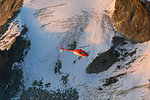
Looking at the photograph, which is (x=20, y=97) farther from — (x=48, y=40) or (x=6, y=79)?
(x=48, y=40)

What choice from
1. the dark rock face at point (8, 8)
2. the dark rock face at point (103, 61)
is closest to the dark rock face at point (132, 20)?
the dark rock face at point (103, 61)

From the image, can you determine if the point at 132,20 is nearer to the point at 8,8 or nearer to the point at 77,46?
the point at 77,46

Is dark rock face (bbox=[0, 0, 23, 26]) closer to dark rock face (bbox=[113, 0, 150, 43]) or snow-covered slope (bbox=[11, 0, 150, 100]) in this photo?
snow-covered slope (bbox=[11, 0, 150, 100])

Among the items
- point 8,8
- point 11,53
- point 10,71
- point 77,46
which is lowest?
point 10,71

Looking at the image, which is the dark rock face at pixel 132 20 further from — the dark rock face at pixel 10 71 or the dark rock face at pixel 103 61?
the dark rock face at pixel 10 71

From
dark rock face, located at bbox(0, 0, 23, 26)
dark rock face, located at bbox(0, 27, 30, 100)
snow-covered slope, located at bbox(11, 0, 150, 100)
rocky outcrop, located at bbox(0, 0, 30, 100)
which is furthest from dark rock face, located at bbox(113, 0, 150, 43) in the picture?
dark rock face, located at bbox(0, 0, 23, 26)

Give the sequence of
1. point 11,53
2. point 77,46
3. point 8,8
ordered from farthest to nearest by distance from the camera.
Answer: point 8,8 < point 77,46 < point 11,53

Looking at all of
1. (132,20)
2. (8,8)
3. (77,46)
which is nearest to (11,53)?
(77,46)
